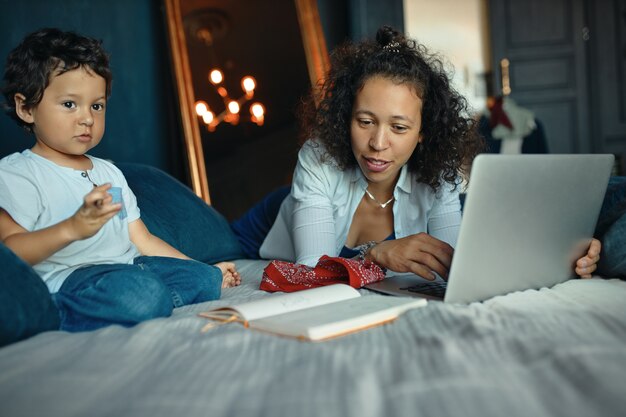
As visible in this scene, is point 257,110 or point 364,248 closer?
point 364,248

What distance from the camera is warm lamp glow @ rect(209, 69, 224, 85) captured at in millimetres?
3656

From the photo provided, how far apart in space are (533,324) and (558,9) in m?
5.13

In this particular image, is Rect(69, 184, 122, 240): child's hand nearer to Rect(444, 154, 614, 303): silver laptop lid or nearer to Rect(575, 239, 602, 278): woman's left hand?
Rect(444, 154, 614, 303): silver laptop lid

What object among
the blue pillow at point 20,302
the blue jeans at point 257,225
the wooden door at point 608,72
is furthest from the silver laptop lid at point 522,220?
the wooden door at point 608,72

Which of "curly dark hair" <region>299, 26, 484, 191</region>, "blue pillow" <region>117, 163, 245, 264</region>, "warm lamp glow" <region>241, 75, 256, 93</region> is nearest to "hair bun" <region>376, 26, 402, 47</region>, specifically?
"curly dark hair" <region>299, 26, 484, 191</region>

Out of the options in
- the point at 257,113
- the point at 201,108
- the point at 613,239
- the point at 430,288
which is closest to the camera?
the point at 430,288

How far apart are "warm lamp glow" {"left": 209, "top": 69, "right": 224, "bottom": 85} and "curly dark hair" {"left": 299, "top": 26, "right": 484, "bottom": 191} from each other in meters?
1.79

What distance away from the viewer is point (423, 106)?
1873 mm

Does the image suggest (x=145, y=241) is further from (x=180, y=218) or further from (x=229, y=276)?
(x=180, y=218)

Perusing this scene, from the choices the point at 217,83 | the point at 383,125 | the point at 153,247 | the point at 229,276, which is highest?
the point at 217,83

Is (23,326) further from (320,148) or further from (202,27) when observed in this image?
(202,27)

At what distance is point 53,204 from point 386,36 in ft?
3.53

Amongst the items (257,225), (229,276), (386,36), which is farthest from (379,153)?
(257,225)

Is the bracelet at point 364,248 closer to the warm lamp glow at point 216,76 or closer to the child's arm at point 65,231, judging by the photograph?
the child's arm at point 65,231
